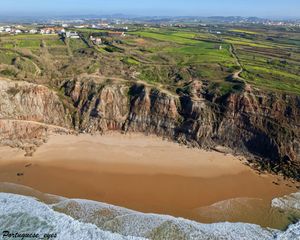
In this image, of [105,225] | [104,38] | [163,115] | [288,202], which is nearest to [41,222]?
[105,225]

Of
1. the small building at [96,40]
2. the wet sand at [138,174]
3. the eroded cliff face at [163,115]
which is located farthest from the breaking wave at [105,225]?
the small building at [96,40]

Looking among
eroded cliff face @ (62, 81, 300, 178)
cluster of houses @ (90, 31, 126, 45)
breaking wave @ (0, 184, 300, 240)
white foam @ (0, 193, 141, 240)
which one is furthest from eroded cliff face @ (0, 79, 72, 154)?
cluster of houses @ (90, 31, 126, 45)

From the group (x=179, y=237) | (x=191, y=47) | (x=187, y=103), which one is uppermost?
(x=191, y=47)

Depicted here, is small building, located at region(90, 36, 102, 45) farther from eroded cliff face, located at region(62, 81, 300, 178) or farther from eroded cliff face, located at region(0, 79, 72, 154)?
eroded cliff face, located at region(0, 79, 72, 154)

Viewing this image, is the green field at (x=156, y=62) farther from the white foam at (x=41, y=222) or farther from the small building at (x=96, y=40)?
the white foam at (x=41, y=222)

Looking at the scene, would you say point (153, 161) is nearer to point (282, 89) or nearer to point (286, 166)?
point (286, 166)

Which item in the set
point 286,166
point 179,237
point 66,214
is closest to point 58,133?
point 66,214
